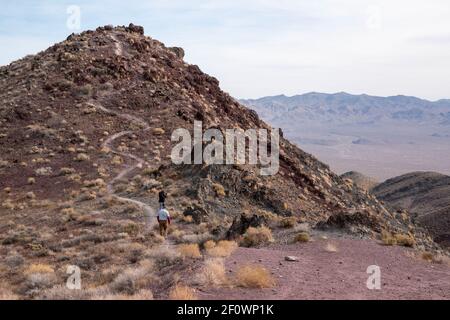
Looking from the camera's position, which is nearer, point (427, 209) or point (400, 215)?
point (400, 215)

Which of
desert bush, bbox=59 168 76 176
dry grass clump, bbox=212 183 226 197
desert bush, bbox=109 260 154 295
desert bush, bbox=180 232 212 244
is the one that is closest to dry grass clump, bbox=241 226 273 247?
desert bush, bbox=180 232 212 244

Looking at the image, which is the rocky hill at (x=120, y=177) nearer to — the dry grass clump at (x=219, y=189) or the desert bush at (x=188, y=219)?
the dry grass clump at (x=219, y=189)

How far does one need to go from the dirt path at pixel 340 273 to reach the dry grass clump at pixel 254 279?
0.19 metres

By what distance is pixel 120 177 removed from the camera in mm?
34812

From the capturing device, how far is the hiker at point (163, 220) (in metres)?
20.8

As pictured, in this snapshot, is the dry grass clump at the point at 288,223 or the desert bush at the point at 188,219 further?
the desert bush at the point at 188,219

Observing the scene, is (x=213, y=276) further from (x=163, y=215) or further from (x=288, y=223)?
(x=288, y=223)

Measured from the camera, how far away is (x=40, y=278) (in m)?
14.4

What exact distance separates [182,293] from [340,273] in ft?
17.0

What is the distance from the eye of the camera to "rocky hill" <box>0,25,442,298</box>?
19.1 m

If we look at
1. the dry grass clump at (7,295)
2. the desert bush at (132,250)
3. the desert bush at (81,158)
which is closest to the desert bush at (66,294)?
the dry grass clump at (7,295)
